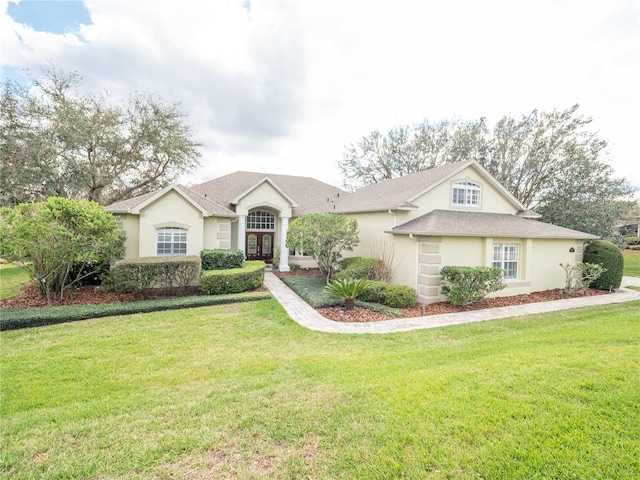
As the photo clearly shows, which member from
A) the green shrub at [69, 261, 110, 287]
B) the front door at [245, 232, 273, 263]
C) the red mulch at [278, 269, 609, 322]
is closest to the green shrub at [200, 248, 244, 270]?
the green shrub at [69, 261, 110, 287]

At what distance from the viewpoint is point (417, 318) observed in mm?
10188

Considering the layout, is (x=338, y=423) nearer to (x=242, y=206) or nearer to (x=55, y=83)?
(x=242, y=206)

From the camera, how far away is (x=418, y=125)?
3102cm

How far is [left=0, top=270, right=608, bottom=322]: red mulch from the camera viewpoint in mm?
10469

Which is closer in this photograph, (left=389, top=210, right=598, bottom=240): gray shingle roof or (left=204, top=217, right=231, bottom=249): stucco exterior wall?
(left=389, top=210, right=598, bottom=240): gray shingle roof

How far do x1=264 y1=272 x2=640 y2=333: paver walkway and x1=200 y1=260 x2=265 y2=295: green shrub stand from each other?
3.91ft

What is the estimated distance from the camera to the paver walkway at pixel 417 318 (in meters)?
9.12

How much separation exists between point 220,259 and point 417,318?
9.25m

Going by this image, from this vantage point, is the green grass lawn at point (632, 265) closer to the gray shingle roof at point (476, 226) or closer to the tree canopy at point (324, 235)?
the gray shingle roof at point (476, 226)

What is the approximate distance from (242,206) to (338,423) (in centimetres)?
1583

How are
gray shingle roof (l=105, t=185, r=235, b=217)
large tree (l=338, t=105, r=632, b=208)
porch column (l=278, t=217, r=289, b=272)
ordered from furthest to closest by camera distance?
large tree (l=338, t=105, r=632, b=208) → porch column (l=278, t=217, r=289, b=272) → gray shingle roof (l=105, t=185, r=235, b=217)

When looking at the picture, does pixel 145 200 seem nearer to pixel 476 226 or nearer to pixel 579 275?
pixel 476 226

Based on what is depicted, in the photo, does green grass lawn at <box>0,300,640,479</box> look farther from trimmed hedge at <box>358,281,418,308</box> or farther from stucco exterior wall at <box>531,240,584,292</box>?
stucco exterior wall at <box>531,240,584,292</box>

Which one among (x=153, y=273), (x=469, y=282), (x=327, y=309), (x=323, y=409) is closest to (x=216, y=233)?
(x=153, y=273)
